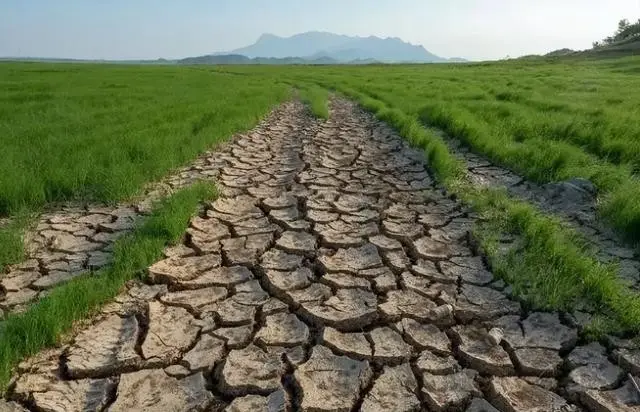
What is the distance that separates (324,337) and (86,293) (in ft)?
3.91

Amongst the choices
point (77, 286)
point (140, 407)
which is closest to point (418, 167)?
point (77, 286)

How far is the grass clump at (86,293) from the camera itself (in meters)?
2.09

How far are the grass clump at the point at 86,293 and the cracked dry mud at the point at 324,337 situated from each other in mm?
65

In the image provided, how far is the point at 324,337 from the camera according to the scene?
2.35 m

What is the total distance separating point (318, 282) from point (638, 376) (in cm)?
158

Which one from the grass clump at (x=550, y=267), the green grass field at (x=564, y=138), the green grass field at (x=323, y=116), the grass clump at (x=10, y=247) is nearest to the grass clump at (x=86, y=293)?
the green grass field at (x=323, y=116)

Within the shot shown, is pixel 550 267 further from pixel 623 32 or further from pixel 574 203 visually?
pixel 623 32

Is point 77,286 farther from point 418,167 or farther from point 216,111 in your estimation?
point 216,111

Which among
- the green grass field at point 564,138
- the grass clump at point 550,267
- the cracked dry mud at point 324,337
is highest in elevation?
the green grass field at point 564,138

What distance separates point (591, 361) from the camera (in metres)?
2.19

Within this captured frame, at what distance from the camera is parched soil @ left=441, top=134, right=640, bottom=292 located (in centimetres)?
323

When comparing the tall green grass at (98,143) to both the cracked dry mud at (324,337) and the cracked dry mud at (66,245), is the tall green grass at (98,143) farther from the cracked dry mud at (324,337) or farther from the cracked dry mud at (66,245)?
the cracked dry mud at (324,337)

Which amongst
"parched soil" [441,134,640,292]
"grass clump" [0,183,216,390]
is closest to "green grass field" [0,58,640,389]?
"grass clump" [0,183,216,390]

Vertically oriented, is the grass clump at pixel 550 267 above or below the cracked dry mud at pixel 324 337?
above
